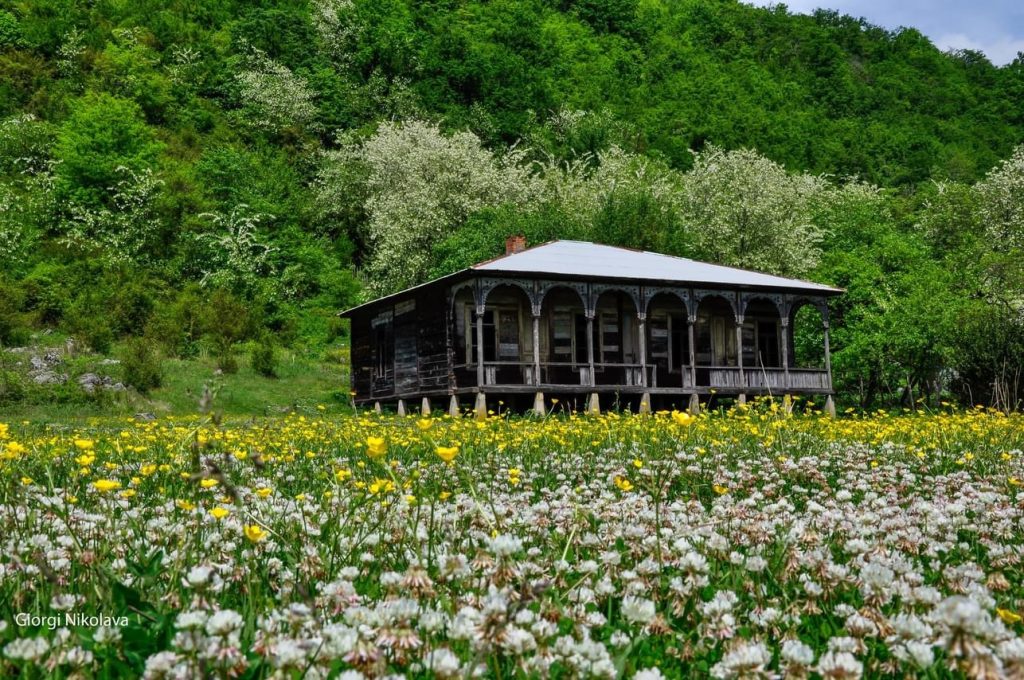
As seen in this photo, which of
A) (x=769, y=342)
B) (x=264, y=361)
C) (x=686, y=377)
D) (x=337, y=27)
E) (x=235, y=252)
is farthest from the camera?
(x=337, y=27)

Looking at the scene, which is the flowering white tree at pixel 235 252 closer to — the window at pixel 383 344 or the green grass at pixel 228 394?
the green grass at pixel 228 394

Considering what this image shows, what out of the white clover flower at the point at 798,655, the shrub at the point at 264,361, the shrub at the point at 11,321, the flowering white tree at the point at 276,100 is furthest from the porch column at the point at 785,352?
the flowering white tree at the point at 276,100

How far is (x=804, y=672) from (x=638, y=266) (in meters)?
28.1

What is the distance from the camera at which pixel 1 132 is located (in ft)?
157

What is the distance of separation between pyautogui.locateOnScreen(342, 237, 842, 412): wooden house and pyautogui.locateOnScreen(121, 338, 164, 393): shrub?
296 inches

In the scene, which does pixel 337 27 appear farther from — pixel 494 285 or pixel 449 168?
pixel 494 285

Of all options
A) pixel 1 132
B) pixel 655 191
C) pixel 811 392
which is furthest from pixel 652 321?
pixel 1 132

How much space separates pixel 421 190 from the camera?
1809 inches

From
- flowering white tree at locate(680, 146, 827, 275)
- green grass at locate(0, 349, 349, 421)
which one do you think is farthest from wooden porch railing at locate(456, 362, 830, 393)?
flowering white tree at locate(680, 146, 827, 275)

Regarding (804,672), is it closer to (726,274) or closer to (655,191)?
(726,274)

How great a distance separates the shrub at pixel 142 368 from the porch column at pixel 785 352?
19.8 meters

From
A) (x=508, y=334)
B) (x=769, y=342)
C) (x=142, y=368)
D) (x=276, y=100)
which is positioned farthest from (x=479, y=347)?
(x=276, y=100)

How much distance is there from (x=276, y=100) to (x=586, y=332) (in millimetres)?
40458

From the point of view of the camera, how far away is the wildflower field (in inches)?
89.7
